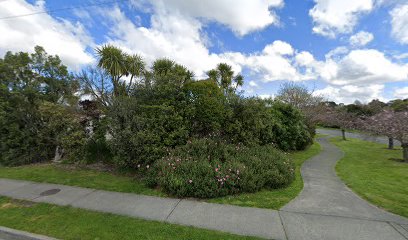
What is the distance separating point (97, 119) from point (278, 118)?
29.1 feet

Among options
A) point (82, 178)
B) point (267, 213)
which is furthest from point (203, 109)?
point (82, 178)

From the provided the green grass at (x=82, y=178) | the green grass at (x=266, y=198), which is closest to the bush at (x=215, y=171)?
the green grass at (x=266, y=198)

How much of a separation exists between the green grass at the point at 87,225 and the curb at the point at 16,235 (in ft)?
0.26

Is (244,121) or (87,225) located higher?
(244,121)

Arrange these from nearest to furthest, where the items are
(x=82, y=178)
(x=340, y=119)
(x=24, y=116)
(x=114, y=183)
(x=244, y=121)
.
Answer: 1. (x=114, y=183)
2. (x=82, y=178)
3. (x=244, y=121)
4. (x=24, y=116)
5. (x=340, y=119)

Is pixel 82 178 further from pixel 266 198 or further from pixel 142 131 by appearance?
Result: pixel 266 198

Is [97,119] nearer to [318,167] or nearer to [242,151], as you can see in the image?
[242,151]

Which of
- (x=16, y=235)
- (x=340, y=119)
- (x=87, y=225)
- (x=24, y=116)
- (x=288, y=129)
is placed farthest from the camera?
(x=340, y=119)

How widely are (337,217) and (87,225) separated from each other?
4.60 m

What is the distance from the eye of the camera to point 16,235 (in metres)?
3.42

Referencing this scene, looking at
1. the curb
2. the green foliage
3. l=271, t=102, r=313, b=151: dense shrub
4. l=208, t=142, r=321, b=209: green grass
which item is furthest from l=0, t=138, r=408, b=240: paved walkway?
l=271, t=102, r=313, b=151: dense shrub

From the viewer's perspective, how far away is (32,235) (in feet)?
10.9

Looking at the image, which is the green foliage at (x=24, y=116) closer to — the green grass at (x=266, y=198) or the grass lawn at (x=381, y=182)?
the green grass at (x=266, y=198)

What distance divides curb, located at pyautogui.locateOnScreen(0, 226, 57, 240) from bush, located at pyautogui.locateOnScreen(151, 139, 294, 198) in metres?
2.44
